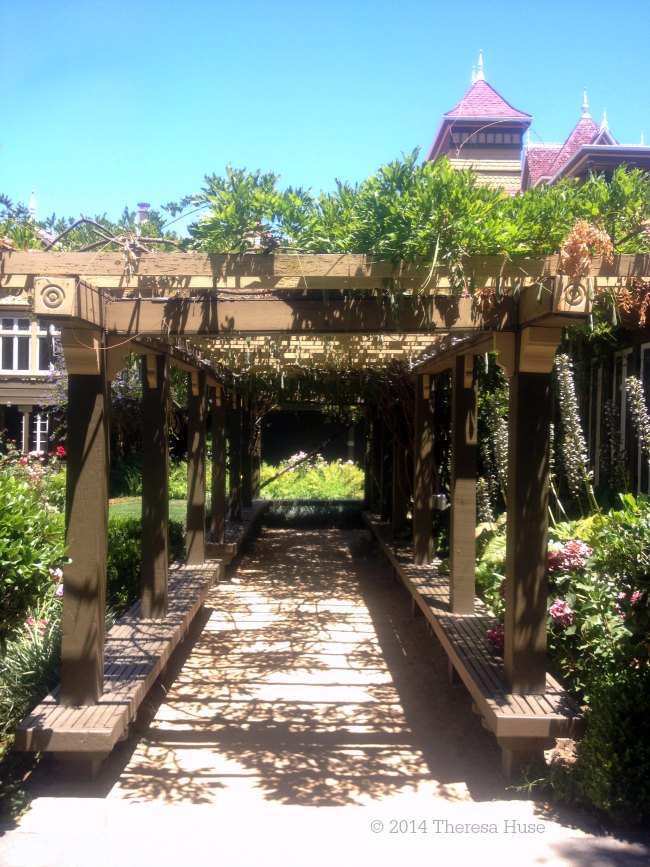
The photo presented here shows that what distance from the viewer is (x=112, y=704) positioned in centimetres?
364

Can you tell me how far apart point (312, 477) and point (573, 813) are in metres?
14.0

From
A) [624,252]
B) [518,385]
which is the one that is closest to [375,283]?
[518,385]

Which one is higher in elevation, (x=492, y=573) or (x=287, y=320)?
(x=287, y=320)

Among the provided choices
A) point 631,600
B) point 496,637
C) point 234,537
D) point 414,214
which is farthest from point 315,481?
point 414,214

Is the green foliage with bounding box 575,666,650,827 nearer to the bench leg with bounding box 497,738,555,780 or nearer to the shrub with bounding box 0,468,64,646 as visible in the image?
the bench leg with bounding box 497,738,555,780

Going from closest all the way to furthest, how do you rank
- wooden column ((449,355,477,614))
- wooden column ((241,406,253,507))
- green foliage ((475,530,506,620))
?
1. wooden column ((449,355,477,614))
2. green foliage ((475,530,506,620))
3. wooden column ((241,406,253,507))

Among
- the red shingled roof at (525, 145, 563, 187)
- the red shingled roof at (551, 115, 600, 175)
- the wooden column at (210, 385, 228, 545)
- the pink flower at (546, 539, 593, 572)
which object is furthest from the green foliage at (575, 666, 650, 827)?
the red shingled roof at (551, 115, 600, 175)

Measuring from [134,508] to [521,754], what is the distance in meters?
11.1

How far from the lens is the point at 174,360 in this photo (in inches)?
232

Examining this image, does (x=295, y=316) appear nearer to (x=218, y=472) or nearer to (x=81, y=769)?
(x=81, y=769)

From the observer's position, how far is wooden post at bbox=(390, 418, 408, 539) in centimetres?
863

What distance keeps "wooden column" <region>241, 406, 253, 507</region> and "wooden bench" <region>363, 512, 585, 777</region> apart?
7.05 metres

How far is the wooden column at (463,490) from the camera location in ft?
17.4

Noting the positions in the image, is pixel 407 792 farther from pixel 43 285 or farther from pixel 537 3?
pixel 537 3
